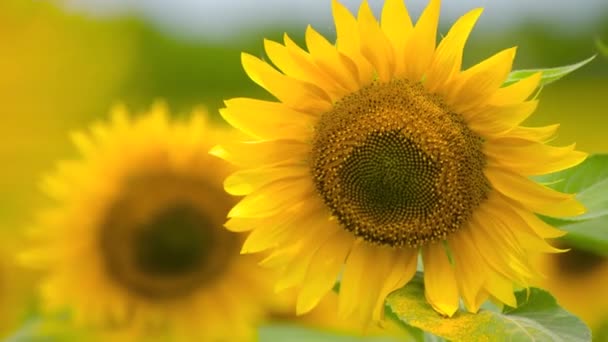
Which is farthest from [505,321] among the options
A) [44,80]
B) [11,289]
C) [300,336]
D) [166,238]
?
[44,80]

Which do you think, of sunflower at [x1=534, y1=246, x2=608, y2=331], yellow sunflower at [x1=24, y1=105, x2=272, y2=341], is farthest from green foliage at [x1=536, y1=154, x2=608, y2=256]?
sunflower at [x1=534, y1=246, x2=608, y2=331]

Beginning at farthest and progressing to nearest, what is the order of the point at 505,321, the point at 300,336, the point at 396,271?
1. the point at 300,336
2. the point at 396,271
3. the point at 505,321

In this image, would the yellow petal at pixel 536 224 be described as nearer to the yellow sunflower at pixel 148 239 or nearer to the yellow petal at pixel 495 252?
the yellow petal at pixel 495 252

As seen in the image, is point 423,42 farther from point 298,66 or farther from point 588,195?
point 588,195

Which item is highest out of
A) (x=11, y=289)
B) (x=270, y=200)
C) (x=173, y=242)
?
(x=11, y=289)

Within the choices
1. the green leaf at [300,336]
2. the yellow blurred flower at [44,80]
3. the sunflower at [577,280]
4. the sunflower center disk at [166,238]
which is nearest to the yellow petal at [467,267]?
the green leaf at [300,336]
